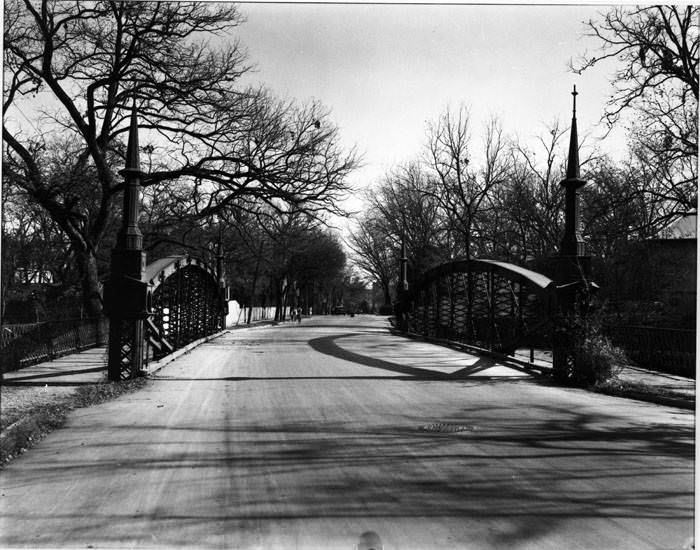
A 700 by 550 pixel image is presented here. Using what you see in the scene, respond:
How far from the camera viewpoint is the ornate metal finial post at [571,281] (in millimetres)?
12422

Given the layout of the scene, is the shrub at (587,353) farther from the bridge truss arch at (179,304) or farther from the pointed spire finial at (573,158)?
the bridge truss arch at (179,304)

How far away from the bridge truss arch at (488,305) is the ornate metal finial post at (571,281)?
1.19 feet

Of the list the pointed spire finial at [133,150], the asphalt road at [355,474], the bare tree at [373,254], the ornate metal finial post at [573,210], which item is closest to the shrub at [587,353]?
the ornate metal finial post at [573,210]

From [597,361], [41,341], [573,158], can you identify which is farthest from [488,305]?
[41,341]

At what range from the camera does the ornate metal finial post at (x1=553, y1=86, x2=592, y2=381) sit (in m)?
12.4

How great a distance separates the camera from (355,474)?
5.59m

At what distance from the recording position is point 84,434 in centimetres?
734

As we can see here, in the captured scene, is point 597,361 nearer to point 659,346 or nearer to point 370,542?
point 659,346

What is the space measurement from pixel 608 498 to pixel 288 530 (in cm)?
256

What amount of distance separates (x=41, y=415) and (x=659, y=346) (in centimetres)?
1267

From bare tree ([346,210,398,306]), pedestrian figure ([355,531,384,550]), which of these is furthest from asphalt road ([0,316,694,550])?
bare tree ([346,210,398,306])

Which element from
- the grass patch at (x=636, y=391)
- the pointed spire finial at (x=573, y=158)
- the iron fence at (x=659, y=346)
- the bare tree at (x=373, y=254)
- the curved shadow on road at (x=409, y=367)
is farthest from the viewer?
the bare tree at (x=373, y=254)

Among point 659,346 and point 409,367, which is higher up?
point 659,346

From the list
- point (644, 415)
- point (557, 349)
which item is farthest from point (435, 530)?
point (557, 349)
